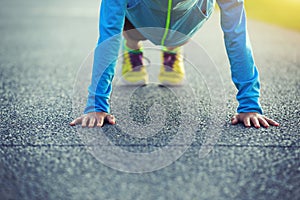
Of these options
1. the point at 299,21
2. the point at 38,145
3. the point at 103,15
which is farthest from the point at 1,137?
the point at 299,21

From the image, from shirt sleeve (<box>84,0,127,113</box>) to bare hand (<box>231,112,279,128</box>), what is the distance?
46 centimetres

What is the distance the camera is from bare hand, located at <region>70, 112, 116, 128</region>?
146 cm

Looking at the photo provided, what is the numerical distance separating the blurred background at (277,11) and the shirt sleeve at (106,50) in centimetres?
264

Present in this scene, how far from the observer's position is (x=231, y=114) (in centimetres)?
163

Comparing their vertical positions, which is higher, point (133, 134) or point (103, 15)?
point (103, 15)

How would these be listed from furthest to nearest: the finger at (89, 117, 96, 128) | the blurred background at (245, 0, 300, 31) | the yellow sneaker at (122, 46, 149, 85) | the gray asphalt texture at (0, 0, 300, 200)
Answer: the blurred background at (245, 0, 300, 31) → the yellow sneaker at (122, 46, 149, 85) → the finger at (89, 117, 96, 128) → the gray asphalt texture at (0, 0, 300, 200)

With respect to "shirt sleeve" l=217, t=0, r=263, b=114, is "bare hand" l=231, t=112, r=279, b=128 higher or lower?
lower

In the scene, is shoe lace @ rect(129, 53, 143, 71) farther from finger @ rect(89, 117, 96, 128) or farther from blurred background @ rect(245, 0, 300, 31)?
blurred background @ rect(245, 0, 300, 31)

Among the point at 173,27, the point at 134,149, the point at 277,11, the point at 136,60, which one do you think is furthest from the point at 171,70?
the point at 277,11

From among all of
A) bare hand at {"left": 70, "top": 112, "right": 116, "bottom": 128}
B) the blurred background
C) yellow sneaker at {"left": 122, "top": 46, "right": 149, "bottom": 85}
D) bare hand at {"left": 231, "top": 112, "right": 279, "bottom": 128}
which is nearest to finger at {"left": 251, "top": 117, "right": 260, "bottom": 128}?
bare hand at {"left": 231, "top": 112, "right": 279, "bottom": 128}

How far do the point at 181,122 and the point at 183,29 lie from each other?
396 millimetres

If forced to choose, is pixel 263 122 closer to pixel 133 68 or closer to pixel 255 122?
pixel 255 122

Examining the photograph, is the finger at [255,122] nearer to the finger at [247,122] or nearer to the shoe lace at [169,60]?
the finger at [247,122]

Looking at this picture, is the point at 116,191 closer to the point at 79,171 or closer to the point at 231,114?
the point at 79,171
